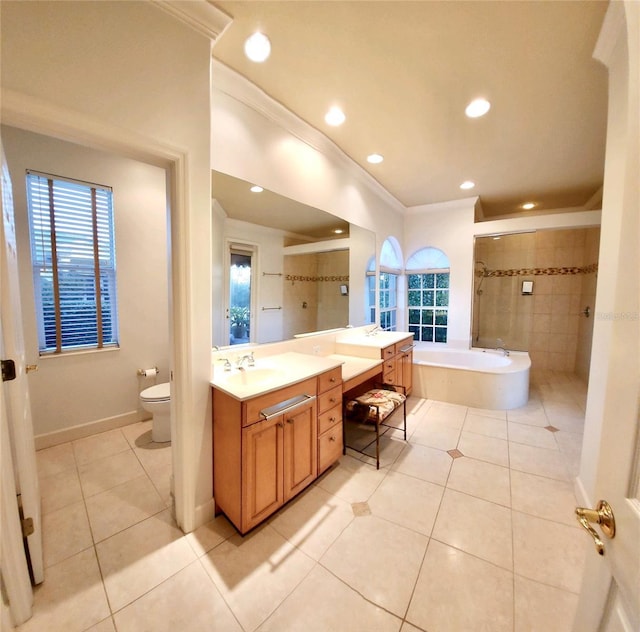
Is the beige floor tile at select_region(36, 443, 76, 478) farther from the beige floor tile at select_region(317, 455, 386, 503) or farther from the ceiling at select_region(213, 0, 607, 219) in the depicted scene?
the ceiling at select_region(213, 0, 607, 219)

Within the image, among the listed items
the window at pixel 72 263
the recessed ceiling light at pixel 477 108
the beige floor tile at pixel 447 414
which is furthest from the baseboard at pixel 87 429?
the recessed ceiling light at pixel 477 108

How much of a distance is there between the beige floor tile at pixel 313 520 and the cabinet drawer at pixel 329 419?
0.42 meters

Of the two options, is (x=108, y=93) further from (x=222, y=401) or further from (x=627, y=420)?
(x=627, y=420)

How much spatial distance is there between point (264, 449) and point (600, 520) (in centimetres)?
130

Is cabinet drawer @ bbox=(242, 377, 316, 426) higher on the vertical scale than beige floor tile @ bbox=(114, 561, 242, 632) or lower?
higher

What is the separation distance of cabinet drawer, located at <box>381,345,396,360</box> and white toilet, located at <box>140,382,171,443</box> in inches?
76.8

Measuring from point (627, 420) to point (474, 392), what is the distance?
3.07 m

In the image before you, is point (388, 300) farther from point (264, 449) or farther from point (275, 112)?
point (264, 449)

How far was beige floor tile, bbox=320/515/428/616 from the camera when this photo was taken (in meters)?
1.25

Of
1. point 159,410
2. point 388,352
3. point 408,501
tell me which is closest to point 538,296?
point 388,352

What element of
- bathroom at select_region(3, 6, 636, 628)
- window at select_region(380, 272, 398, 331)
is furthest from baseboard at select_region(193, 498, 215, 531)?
window at select_region(380, 272, 398, 331)

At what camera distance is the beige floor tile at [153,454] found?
214cm

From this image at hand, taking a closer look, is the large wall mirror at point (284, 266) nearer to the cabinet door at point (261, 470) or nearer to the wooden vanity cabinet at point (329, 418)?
the wooden vanity cabinet at point (329, 418)

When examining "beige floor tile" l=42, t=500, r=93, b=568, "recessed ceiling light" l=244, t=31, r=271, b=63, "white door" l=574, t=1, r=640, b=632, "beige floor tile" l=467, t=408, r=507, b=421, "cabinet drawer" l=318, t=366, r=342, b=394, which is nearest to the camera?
"white door" l=574, t=1, r=640, b=632
